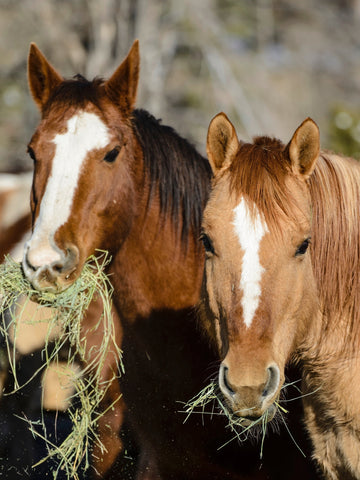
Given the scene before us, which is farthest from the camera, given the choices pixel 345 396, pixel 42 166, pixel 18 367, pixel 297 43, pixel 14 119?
pixel 297 43

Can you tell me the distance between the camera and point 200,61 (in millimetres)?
11422

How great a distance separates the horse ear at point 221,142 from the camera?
8.98 feet

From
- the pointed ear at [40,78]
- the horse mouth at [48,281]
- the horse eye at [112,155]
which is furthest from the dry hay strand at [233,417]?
the pointed ear at [40,78]

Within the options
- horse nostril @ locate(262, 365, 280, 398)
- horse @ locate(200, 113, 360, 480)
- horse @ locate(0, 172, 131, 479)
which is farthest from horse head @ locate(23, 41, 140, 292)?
horse nostril @ locate(262, 365, 280, 398)

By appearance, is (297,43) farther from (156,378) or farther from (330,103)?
(156,378)

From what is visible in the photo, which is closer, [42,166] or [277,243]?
[277,243]

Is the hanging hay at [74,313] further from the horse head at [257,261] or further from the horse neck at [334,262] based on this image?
the horse neck at [334,262]

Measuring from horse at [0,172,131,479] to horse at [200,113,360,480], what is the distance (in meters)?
1.07

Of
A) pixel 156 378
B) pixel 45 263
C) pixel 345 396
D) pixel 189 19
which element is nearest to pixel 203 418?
pixel 156 378

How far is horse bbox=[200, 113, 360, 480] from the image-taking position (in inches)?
94.9

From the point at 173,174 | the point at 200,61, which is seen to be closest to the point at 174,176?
the point at 173,174

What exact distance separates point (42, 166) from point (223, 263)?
140cm

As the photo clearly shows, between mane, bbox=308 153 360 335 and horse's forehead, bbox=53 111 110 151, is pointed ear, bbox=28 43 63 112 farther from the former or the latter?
mane, bbox=308 153 360 335

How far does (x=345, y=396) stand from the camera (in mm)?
2744
